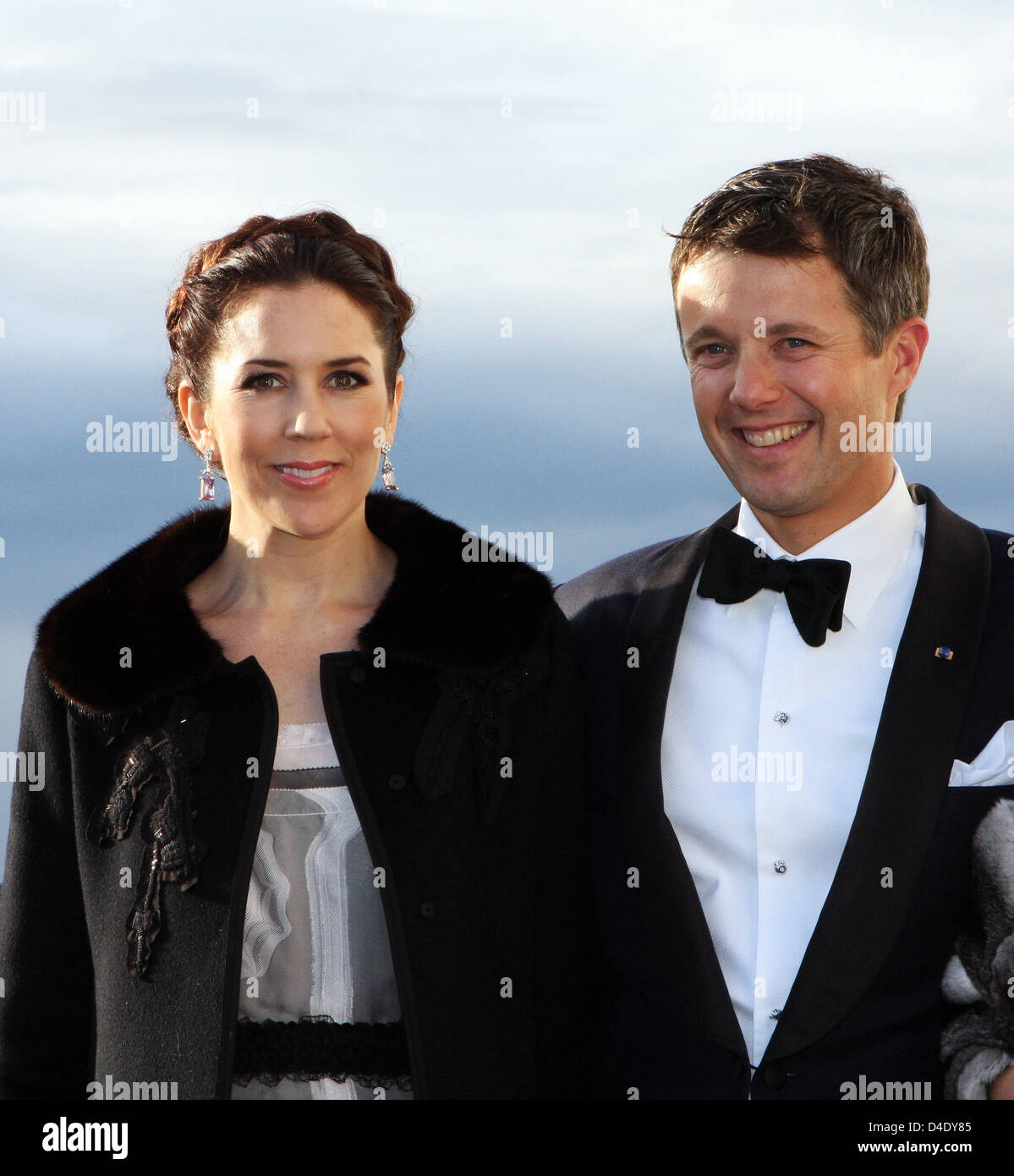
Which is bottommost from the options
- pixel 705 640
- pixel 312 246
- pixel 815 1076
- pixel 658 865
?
pixel 815 1076

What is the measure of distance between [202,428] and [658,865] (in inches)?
57.3

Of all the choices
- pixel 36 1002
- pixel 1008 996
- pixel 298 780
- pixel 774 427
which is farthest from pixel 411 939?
pixel 774 427

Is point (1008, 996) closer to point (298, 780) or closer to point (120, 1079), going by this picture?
point (298, 780)

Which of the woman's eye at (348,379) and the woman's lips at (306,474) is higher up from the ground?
the woman's eye at (348,379)

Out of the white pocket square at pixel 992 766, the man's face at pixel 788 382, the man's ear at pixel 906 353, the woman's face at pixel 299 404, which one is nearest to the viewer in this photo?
the white pocket square at pixel 992 766

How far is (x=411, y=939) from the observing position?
9.35ft

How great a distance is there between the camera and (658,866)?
10.1 feet

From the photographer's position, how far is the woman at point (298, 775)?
2.88 metres

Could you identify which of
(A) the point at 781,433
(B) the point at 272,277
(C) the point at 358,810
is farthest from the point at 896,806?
(B) the point at 272,277

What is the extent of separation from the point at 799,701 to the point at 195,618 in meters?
1.37

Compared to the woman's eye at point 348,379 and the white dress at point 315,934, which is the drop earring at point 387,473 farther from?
the white dress at point 315,934

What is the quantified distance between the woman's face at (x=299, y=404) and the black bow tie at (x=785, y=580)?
851 millimetres

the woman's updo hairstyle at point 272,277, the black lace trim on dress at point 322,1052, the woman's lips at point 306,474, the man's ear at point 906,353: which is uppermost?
the woman's updo hairstyle at point 272,277

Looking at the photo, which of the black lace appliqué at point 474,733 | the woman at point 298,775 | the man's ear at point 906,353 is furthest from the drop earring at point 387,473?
the man's ear at point 906,353
